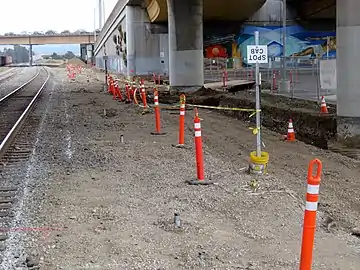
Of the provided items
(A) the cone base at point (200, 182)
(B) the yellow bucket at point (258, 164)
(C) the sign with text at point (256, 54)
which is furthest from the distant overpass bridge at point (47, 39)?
(A) the cone base at point (200, 182)

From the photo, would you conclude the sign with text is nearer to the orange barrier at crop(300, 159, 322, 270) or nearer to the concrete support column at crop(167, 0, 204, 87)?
the orange barrier at crop(300, 159, 322, 270)

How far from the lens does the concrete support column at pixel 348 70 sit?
51.5 feet


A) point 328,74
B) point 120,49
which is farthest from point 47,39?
point 328,74

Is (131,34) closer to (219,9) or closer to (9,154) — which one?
(219,9)

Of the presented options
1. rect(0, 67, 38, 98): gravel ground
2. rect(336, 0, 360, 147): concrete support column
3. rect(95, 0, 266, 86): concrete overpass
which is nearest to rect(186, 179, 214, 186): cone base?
rect(336, 0, 360, 147): concrete support column

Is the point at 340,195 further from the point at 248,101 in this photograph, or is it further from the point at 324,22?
the point at 324,22

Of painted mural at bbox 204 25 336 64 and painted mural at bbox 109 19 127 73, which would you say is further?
painted mural at bbox 204 25 336 64

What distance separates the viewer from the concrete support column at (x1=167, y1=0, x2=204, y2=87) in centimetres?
3431

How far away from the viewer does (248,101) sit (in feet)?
86.0

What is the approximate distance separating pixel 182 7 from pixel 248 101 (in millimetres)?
10264

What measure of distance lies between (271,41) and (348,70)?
155ft

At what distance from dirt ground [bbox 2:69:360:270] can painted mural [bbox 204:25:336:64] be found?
46.5 m

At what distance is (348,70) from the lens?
16094 mm

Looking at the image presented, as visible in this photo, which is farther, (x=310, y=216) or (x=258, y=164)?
(x=258, y=164)
